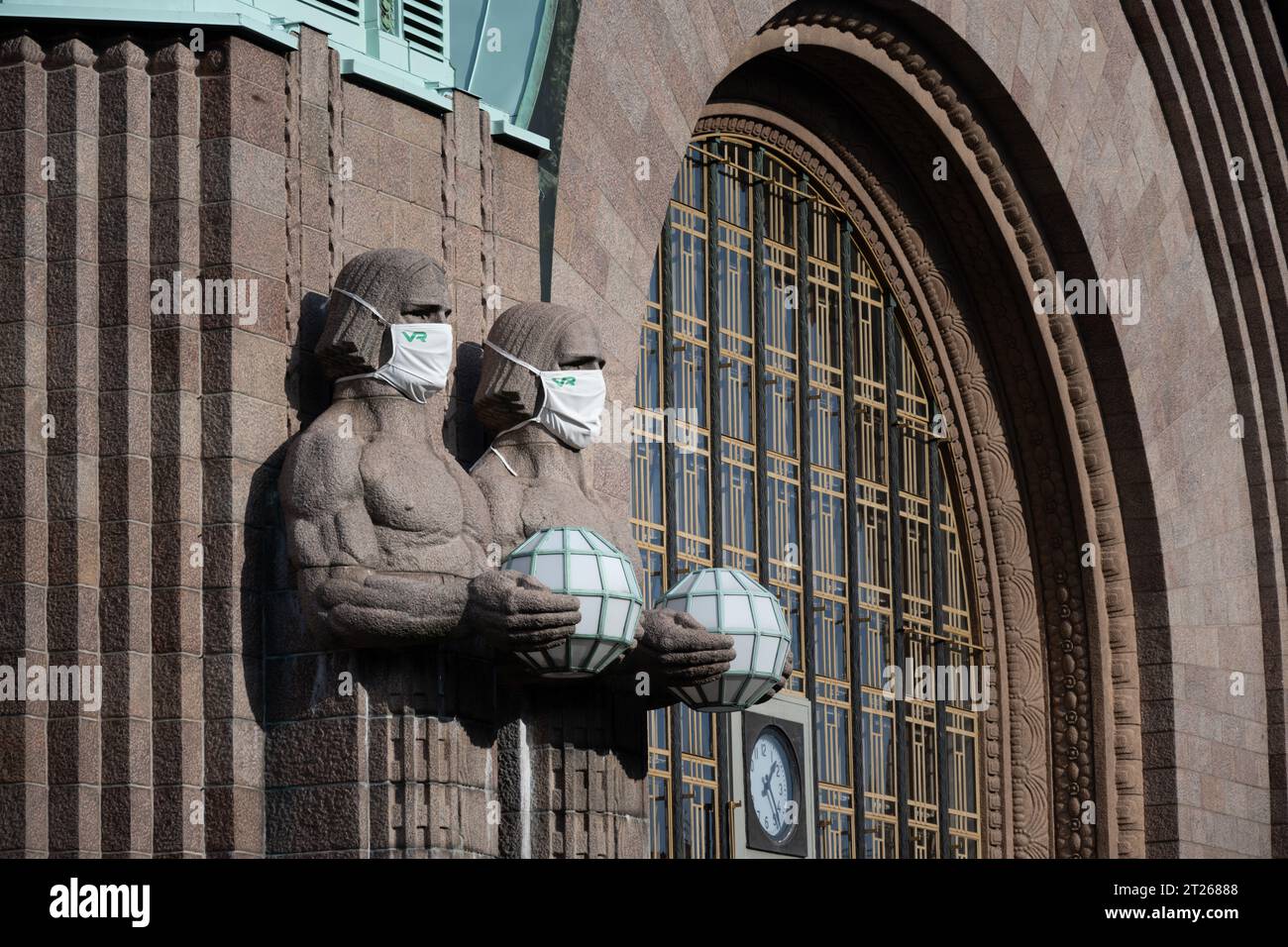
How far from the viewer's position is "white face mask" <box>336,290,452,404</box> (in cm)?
887

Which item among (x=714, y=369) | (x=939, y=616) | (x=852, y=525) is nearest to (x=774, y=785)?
(x=852, y=525)

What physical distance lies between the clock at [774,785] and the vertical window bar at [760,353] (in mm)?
801

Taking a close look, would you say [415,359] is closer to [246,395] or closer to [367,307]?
[367,307]

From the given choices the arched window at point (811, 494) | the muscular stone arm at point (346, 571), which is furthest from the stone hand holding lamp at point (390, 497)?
the arched window at point (811, 494)

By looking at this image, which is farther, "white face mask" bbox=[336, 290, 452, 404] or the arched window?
the arched window

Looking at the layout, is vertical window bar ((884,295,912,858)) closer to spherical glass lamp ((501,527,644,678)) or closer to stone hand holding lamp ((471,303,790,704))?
stone hand holding lamp ((471,303,790,704))

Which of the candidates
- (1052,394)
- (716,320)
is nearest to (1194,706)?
(1052,394)

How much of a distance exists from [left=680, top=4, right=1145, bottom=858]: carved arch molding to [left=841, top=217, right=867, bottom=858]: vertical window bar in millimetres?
423

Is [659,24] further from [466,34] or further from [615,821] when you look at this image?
[615,821]

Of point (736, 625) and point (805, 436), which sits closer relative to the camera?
point (736, 625)

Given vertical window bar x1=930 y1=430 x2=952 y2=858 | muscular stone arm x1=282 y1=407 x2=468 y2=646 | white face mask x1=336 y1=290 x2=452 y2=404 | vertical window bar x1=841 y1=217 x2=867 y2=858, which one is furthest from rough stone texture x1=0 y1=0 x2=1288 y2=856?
vertical window bar x1=930 y1=430 x2=952 y2=858

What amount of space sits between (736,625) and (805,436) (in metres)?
4.61

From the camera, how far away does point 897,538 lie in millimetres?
14719

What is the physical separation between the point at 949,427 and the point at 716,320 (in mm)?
2766
